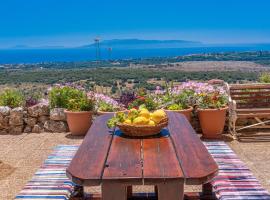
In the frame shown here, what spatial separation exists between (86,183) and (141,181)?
1.16 ft

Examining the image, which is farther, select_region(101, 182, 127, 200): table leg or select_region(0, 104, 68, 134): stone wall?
select_region(0, 104, 68, 134): stone wall

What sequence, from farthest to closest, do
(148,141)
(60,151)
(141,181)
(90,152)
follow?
(60,151)
(148,141)
(90,152)
(141,181)

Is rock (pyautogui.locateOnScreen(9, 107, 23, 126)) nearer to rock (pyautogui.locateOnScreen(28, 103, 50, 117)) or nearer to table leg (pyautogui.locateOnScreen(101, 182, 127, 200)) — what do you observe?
rock (pyautogui.locateOnScreen(28, 103, 50, 117))

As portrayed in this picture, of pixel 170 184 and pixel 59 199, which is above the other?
pixel 170 184

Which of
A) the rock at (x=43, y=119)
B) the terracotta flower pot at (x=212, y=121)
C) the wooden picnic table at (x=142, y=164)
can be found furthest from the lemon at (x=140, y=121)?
the rock at (x=43, y=119)

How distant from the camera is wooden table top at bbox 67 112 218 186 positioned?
9.10ft

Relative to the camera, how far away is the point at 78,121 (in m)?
7.46

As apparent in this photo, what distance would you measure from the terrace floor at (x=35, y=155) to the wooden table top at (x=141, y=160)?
51.2 inches

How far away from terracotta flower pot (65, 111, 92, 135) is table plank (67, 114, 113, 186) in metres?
3.20

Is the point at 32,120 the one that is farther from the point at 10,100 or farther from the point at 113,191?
the point at 113,191

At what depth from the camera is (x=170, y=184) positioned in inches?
111

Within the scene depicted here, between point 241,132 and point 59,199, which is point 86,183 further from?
point 241,132

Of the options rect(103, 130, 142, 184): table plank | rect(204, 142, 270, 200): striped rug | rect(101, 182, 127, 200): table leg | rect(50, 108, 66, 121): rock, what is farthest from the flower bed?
rect(101, 182, 127, 200): table leg

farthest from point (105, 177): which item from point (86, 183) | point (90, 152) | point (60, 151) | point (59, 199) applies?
point (60, 151)
